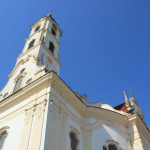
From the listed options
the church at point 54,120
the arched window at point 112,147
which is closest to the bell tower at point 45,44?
the church at point 54,120

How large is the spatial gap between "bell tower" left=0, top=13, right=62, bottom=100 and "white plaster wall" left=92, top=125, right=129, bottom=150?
590cm

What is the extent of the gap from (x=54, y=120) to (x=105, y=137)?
15.3ft

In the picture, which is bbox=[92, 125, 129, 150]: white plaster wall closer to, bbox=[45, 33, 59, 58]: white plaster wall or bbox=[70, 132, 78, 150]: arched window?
bbox=[70, 132, 78, 150]: arched window

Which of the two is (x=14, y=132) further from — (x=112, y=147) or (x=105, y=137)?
(x=112, y=147)

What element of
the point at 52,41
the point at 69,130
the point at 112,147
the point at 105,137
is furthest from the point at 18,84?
the point at 112,147

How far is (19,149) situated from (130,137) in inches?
346

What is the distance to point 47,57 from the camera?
20.5 meters

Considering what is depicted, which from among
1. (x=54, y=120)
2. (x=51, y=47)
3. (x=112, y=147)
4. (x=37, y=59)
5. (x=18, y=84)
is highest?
(x=51, y=47)

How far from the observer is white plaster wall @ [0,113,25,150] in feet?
38.7

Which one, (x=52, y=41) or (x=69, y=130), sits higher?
(x=52, y=41)

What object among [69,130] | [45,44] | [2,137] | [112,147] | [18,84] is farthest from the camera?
[45,44]

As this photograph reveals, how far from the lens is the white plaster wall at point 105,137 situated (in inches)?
545

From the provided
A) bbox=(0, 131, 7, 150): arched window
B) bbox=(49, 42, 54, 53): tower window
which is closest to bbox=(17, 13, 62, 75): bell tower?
bbox=(49, 42, 54, 53): tower window

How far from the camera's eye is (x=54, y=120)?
1184cm
